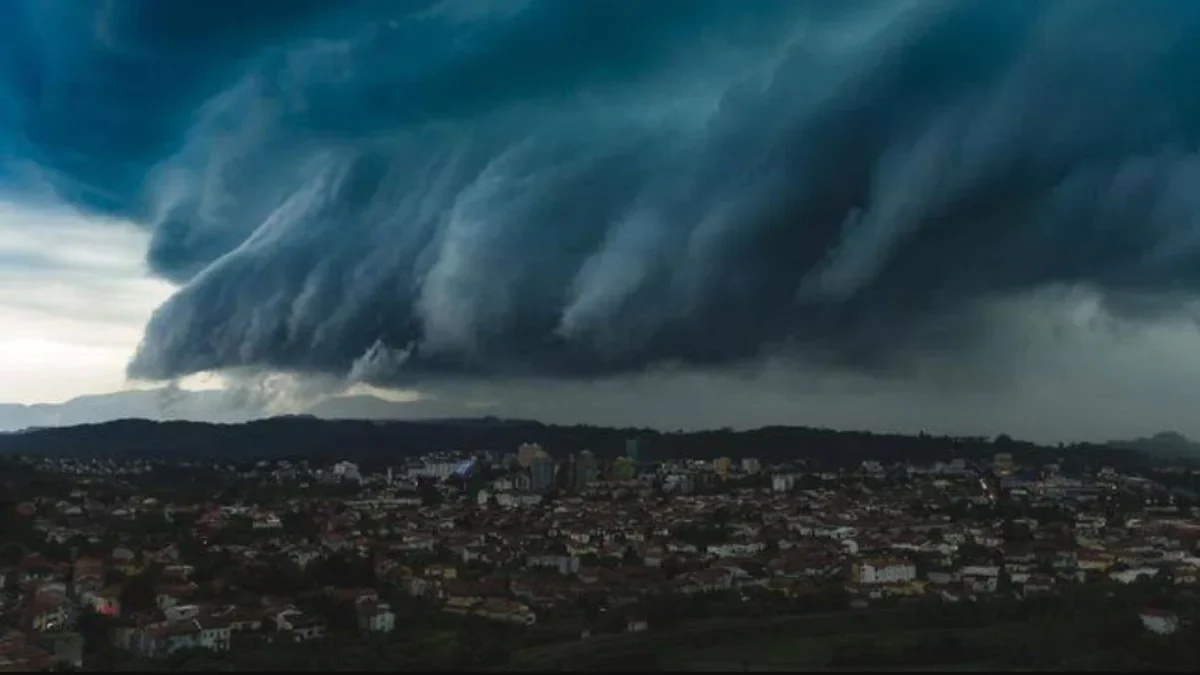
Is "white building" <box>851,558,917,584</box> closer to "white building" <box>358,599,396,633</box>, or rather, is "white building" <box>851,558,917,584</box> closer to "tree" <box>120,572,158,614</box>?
"white building" <box>358,599,396,633</box>

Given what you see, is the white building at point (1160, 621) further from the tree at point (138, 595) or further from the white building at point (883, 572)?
the tree at point (138, 595)

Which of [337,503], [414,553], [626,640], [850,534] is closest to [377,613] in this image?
[626,640]

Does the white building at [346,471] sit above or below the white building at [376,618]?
above

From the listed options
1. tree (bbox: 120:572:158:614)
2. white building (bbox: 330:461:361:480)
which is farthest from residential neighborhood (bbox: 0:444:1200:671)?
white building (bbox: 330:461:361:480)

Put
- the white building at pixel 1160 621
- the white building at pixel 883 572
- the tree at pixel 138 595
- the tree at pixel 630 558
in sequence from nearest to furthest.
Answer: the white building at pixel 1160 621 → the tree at pixel 138 595 → the white building at pixel 883 572 → the tree at pixel 630 558

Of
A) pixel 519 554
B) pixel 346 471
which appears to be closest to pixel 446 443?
pixel 346 471

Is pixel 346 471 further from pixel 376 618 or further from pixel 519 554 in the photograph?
pixel 376 618

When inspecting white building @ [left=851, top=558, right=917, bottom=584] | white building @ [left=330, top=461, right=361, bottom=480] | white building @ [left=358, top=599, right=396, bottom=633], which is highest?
white building @ [left=330, top=461, right=361, bottom=480]

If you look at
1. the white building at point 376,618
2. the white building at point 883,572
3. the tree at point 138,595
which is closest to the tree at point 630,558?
the white building at point 883,572

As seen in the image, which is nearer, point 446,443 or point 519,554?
point 519,554
